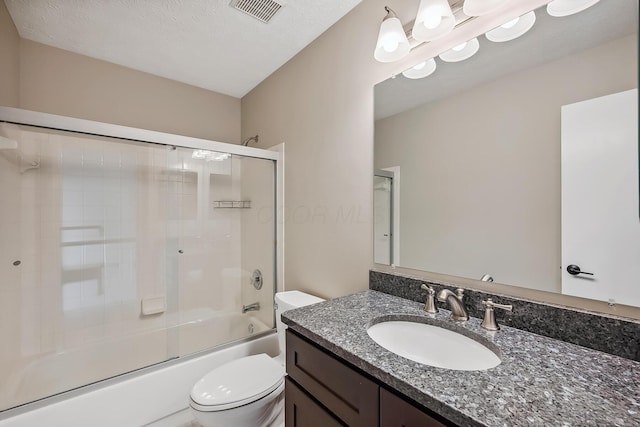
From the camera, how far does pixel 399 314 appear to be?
106 cm

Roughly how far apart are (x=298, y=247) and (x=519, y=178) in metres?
1.39

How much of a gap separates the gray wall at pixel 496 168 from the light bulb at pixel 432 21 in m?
0.29

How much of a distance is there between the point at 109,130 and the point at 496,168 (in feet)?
6.56

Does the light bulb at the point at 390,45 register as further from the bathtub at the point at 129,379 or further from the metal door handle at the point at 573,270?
the bathtub at the point at 129,379

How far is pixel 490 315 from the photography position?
92 cm

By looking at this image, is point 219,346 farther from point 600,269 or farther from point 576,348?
point 600,269

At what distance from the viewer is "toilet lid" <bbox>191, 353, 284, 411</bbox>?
4.05 ft

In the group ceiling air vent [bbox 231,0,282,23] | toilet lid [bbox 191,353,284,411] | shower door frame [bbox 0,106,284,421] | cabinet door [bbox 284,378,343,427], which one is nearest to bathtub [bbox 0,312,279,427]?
shower door frame [bbox 0,106,284,421]

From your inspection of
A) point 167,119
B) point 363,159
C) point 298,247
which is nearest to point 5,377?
point 298,247

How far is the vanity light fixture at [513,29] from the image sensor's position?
3.08 ft

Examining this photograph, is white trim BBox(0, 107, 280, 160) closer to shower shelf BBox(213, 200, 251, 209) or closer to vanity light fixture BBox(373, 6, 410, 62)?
shower shelf BBox(213, 200, 251, 209)

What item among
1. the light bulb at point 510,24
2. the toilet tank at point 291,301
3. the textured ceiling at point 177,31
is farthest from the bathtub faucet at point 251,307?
the light bulb at point 510,24

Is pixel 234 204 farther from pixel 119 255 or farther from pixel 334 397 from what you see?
pixel 334 397

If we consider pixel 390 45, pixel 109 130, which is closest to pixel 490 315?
pixel 390 45
